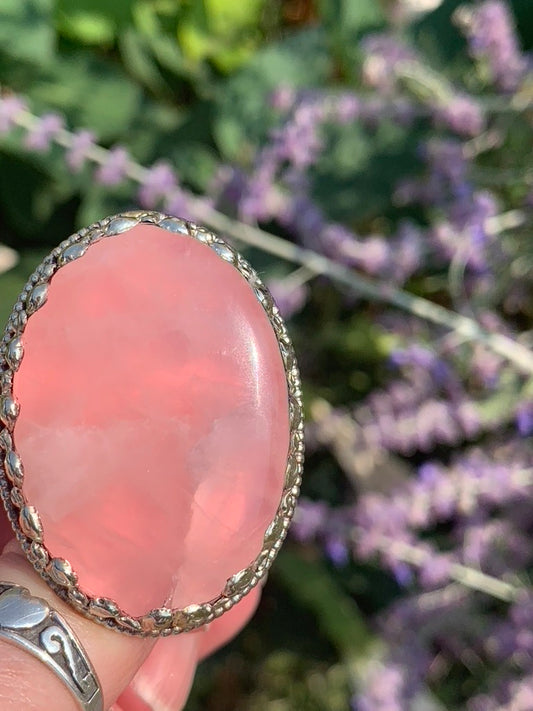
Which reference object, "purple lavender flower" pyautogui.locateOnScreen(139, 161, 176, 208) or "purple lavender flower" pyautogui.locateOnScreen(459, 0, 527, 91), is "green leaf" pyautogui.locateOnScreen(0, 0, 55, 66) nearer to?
"purple lavender flower" pyautogui.locateOnScreen(139, 161, 176, 208)

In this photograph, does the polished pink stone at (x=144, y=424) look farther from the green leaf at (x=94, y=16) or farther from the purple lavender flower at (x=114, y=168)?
the green leaf at (x=94, y=16)

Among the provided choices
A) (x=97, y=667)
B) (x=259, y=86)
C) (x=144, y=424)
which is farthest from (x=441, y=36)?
(x=97, y=667)

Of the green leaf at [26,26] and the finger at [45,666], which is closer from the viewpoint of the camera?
the finger at [45,666]

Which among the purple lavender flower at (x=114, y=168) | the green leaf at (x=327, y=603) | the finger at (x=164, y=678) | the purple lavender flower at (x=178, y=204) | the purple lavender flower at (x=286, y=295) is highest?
the purple lavender flower at (x=114, y=168)

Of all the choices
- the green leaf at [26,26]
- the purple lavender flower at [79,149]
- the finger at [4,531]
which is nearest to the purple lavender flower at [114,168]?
the purple lavender flower at [79,149]

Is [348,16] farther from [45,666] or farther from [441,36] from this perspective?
[45,666]

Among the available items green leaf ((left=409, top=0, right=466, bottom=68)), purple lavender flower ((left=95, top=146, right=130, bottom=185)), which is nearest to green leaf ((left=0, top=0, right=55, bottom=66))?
purple lavender flower ((left=95, top=146, right=130, bottom=185))

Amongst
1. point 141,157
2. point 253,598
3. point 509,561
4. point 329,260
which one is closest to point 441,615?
point 509,561
